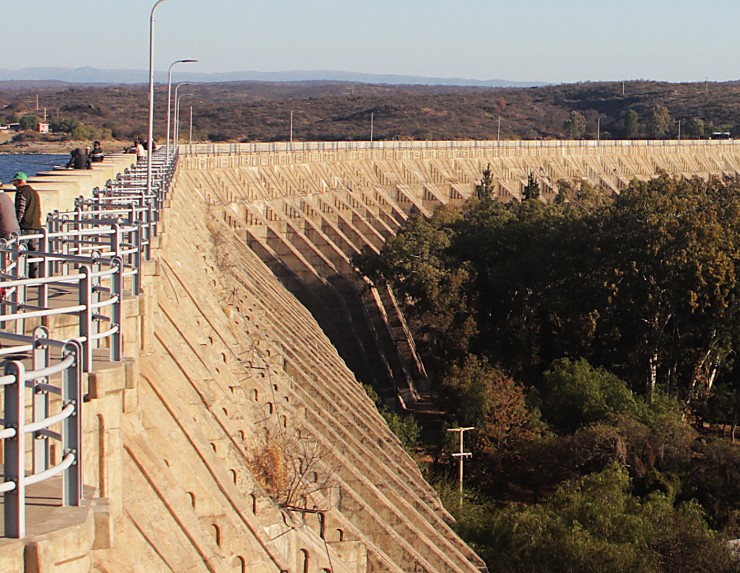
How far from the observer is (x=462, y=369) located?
1420 inches

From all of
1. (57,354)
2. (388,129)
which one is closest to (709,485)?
(57,354)

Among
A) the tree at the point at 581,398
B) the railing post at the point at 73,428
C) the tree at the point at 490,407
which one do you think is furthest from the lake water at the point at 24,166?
the railing post at the point at 73,428

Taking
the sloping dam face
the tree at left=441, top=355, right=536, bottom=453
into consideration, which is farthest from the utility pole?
the sloping dam face

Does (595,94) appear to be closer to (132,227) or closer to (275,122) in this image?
(275,122)

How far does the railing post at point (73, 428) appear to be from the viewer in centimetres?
444

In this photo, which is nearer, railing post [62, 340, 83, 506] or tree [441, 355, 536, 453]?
railing post [62, 340, 83, 506]

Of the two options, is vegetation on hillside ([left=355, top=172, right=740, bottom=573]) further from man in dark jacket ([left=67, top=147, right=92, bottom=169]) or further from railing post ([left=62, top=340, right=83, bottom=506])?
railing post ([left=62, top=340, right=83, bottom=506])

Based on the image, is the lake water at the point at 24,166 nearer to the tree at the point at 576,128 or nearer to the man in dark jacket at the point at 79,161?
the man in dark jacket at the point at 79,161

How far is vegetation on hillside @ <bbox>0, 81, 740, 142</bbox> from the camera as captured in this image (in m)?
129

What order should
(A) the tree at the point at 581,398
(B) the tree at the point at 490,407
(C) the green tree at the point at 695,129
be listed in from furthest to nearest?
1. (C) the green tree at the point at 695,129
2. (A) the tree at the point at 581,398
3. (B) the tree at the point at 490,407

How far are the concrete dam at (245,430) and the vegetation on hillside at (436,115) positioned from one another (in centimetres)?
6699

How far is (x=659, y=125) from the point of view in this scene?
133m

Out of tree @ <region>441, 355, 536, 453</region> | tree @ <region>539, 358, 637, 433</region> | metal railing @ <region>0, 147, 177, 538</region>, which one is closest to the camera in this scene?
metal railing @ <region>0, 147, 177, 538</region>

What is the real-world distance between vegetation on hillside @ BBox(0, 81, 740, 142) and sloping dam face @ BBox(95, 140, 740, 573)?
6499cm
